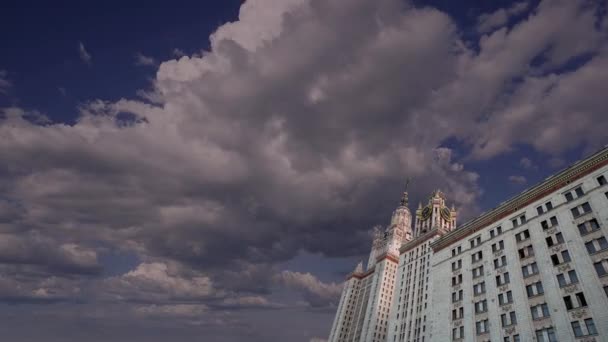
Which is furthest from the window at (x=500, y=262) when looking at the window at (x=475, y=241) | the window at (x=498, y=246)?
the window at (x=475, y=241)

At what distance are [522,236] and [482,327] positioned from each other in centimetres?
1641

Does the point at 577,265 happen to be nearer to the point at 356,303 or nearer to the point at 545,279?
the point at 545,279

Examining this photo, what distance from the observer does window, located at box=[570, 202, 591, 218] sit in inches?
2006

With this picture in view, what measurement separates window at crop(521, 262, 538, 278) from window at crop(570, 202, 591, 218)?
9415 mm

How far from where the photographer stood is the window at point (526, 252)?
5664 cm

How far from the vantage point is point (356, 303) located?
620ft

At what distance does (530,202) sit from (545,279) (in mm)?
15025

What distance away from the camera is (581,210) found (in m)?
51.7

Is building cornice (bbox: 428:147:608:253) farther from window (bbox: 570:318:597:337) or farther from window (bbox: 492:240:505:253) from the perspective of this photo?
window (bbox: 570:318:597:337)

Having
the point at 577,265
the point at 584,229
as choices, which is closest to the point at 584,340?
the point at 577,265

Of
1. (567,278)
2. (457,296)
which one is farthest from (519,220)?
(457,296)

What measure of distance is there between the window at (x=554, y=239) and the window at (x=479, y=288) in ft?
44.6

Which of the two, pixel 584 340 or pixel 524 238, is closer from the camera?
pixel 584 340

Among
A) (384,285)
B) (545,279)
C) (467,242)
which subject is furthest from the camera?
(384,285)
